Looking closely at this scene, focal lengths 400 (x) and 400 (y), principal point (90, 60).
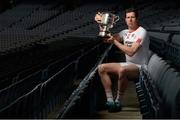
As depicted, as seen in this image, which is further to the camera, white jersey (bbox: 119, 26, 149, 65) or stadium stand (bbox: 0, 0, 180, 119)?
white jersey (bbox: 119, 26, 149, 65)

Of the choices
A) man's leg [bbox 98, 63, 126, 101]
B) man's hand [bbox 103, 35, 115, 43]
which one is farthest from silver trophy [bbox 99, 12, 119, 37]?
man's leg [bbox 98, 63, 126, 101]

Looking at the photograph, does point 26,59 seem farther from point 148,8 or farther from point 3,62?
point 148,8

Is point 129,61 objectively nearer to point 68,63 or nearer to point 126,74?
point 126,74

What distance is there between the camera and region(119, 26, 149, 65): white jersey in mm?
4016

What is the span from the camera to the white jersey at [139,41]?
13.2 feet

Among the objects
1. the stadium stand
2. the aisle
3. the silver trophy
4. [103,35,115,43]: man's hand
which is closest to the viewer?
Result: the stadium stand

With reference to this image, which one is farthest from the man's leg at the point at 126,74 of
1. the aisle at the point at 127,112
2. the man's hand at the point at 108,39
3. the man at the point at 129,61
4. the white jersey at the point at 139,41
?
the man's hand at the point at 108,39

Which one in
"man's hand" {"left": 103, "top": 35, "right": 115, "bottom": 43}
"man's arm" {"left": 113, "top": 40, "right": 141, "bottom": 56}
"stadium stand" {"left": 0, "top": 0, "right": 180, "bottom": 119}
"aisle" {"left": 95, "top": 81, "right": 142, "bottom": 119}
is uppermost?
"man's hand" {"left": 103, "top": 35, "right": 115, "bottom": 43}

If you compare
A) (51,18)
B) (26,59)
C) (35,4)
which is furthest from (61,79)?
(35,4)

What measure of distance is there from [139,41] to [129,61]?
246 mm

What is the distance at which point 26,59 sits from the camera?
907cm

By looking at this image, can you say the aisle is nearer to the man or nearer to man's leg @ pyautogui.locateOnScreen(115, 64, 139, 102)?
the man

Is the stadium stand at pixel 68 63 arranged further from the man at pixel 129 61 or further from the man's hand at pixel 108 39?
the man's hand at pixel 108 39

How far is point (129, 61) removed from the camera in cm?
412
